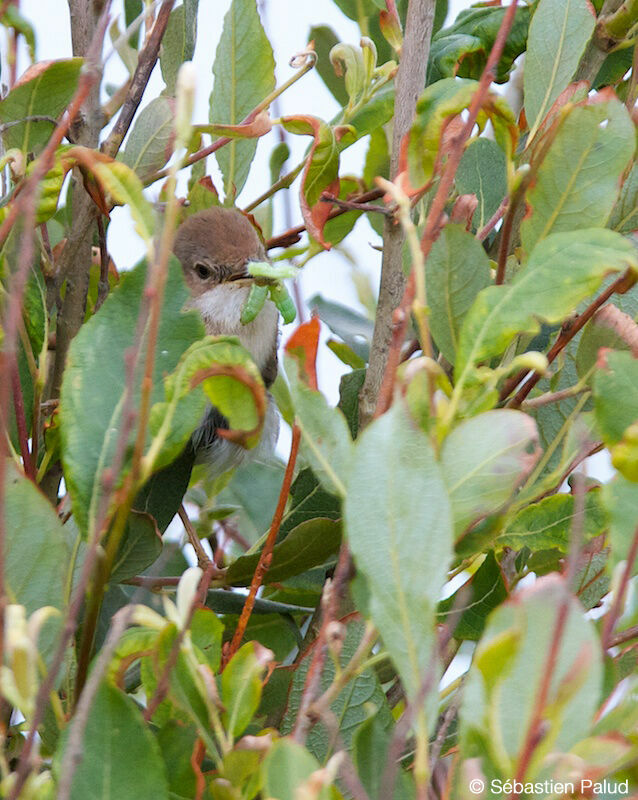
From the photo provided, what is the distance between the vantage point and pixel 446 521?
682 mm

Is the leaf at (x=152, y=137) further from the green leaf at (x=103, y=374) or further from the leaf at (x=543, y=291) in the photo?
the leaf at (x=543, y=291)

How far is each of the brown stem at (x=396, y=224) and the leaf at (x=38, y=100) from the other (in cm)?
34

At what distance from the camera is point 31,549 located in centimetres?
80

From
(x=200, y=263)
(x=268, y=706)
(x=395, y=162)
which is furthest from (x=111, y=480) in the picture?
(x=200, y=263)

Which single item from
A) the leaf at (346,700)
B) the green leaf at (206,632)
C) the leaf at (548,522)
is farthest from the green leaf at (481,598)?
the green leaf at (206,632)

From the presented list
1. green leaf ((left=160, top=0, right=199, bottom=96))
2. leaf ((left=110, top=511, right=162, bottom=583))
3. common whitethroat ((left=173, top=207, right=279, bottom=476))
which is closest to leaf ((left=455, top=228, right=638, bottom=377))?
leaf ((left=110, top=511, right=162, bottom=583))

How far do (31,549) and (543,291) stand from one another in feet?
1.37

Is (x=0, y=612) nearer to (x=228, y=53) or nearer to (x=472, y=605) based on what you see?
(x=472, y=605)

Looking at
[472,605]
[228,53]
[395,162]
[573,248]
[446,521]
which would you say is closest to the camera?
[446,521]

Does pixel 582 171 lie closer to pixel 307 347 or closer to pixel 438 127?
pixel 438 127

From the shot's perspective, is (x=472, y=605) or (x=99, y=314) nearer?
(x=99, y=314)

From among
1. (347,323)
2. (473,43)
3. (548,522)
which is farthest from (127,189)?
(347,323)

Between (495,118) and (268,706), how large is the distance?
23.6 inches

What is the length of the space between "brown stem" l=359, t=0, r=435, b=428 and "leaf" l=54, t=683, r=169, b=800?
53 cm
